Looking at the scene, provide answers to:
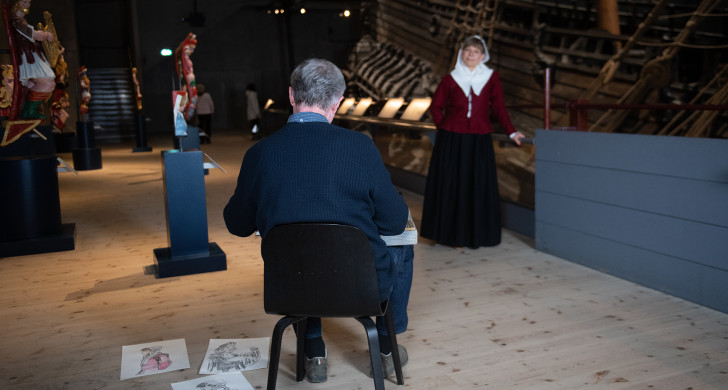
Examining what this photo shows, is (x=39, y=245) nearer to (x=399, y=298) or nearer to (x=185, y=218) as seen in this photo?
(x=185, y=218)

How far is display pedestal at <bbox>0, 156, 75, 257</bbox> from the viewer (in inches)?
178

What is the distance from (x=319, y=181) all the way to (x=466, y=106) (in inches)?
111

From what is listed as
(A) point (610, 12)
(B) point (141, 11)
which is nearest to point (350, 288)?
(A) point (610, 12)

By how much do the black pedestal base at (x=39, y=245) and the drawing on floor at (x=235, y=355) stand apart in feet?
8.05

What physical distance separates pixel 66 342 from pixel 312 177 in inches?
73.0


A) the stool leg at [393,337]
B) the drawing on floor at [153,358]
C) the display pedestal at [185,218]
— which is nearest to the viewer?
the stool leg at [393,337]

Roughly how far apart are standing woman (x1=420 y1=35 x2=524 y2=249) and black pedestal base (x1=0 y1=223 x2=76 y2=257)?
2778 millimetres

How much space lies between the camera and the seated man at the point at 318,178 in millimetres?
1905

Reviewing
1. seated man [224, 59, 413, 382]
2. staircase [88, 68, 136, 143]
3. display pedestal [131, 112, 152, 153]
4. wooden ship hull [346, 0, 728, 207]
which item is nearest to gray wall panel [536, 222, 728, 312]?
wooden ship hull [346, 0, 728, 207]

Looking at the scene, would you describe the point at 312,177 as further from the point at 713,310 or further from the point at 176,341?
the point at 713,310

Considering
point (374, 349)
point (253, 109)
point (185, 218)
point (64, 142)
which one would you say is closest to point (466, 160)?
point (185, 218)

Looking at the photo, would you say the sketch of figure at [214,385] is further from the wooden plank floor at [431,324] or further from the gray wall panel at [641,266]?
the gray wall panel at [641,266]

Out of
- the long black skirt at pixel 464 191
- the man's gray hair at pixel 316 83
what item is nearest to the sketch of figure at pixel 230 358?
the man's gray hair at pixel 316 83

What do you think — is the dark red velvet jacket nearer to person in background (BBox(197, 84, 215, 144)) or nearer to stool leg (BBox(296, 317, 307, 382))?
stool leg (BBox(296, 317, 307, 382))
